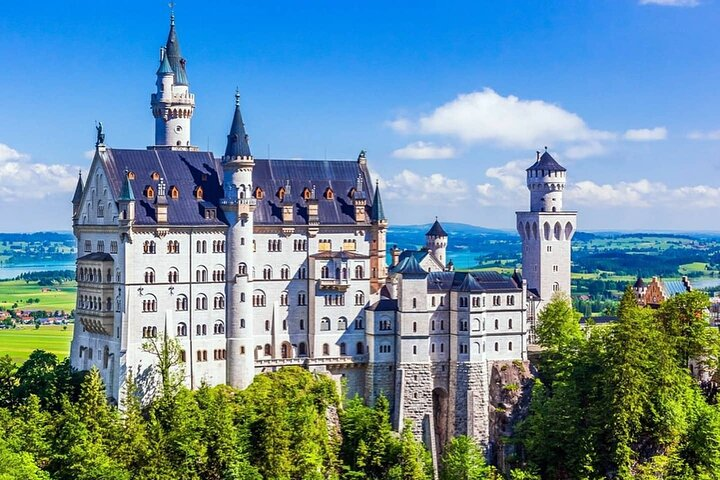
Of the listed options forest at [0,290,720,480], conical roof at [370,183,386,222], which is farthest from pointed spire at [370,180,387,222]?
forest at [0,290,720,480]

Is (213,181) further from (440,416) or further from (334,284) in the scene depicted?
(440,416)

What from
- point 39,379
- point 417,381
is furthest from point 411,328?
point 39,379

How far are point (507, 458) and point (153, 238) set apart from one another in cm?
4311

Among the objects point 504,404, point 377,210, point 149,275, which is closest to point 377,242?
point 377,210

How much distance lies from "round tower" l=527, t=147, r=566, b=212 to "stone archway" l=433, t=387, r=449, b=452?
35276 mm

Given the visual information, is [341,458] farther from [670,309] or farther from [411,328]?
[670,309]

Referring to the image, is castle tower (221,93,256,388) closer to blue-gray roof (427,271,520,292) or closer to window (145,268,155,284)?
window (145,268,155,284)

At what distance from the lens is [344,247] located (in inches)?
4619

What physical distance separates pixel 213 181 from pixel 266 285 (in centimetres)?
1188

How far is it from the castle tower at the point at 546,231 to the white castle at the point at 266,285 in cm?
1698

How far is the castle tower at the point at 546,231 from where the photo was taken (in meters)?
141

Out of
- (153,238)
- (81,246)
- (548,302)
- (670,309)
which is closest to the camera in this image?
(153,238)

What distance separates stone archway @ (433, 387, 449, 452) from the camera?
382ft

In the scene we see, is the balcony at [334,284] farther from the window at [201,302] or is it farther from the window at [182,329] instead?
the window at [182,329]
